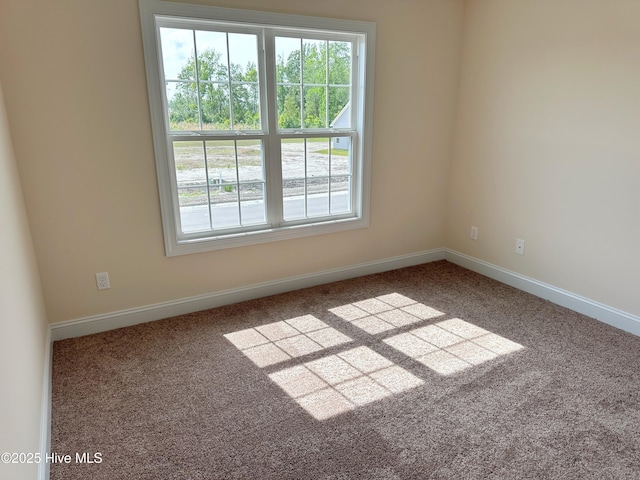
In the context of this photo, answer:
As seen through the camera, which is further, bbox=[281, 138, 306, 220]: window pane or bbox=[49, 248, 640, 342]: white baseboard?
bbox=[281, 138, 306, 220]: window pane

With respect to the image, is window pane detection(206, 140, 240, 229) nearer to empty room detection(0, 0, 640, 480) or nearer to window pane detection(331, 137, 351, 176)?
empty room detection(0, 0, 640, 480)

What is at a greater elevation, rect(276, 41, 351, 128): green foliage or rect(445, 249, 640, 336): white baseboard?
rect(276, 41, 351, 128): green foliage

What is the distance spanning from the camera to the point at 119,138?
258 centimetres

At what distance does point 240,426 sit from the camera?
6.33 feet

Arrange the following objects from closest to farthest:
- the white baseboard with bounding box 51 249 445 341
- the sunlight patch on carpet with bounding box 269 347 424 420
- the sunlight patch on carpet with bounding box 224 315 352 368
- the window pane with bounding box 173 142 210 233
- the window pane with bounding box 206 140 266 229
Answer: the sunlight patch on carpet with bounding box 269 347 424 420 < the sunlight patch on carpet with bounding box 224 315 352 368 < the white baseboard with bounding box 51 249 445 341 < the window pane with bounding box 173 142 210 233 < the window pane with bounding box 206 140 266 229

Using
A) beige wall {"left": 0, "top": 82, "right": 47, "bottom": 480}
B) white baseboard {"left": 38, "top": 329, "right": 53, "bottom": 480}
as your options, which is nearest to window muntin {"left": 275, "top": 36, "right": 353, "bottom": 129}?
beige wall {"left": 0, "top": 82, "right": 47, "bottom": 480}

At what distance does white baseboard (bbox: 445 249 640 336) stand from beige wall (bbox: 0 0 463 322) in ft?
3.45

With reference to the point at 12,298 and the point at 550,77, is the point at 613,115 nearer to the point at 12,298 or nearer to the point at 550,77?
the point at 550,77

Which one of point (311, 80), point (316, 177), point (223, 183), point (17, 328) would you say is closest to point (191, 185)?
point (223, 183)

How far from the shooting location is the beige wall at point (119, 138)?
7.59ft

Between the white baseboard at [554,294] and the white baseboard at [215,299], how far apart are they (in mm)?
434

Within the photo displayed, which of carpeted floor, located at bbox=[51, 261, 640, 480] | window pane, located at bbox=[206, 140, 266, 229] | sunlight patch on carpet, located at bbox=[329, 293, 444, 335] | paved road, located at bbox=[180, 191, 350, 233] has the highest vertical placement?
window pane, located at bbox=[206, 140, 266, 229]

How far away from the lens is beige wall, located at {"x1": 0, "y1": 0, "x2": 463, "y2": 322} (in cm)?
231

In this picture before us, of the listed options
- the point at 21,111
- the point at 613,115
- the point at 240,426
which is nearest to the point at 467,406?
the point at 240,426
